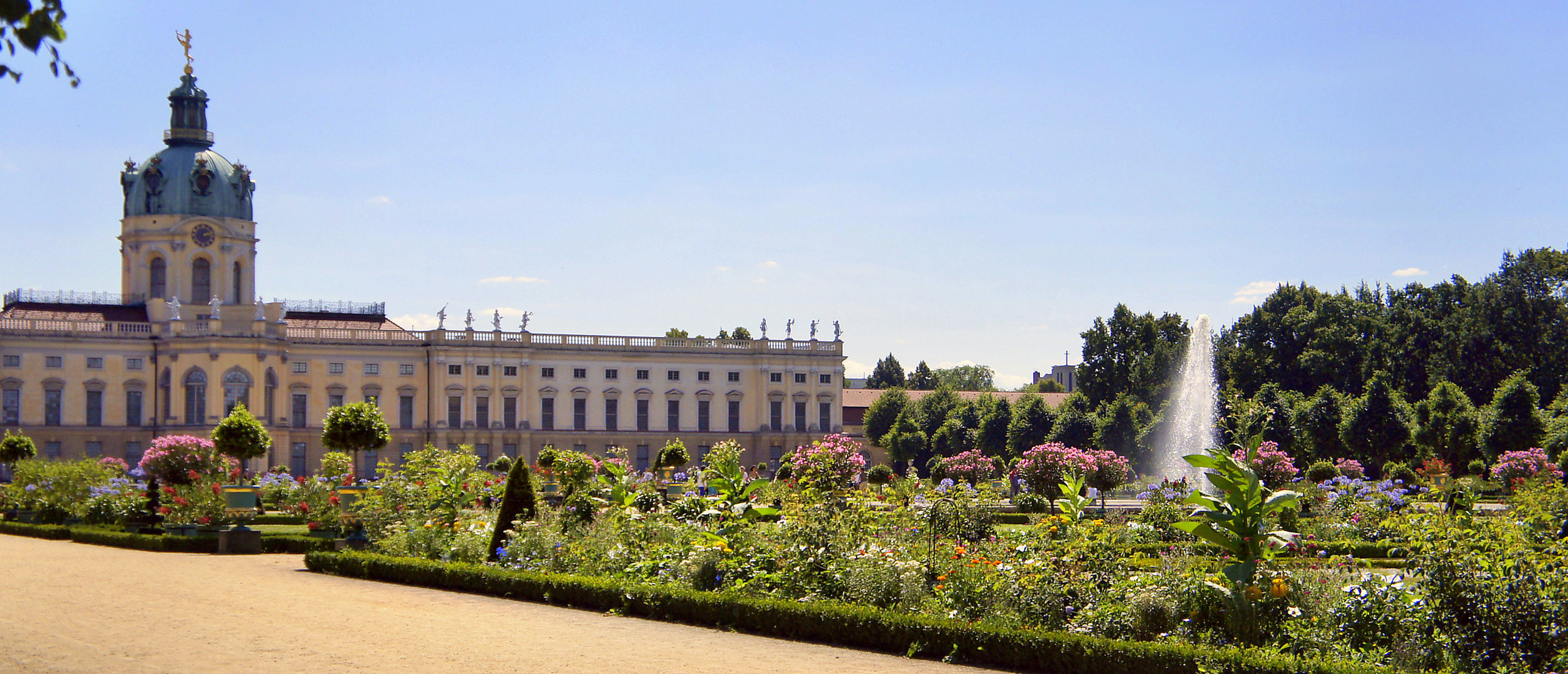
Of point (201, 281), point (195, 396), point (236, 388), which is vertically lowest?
point (195, 396)

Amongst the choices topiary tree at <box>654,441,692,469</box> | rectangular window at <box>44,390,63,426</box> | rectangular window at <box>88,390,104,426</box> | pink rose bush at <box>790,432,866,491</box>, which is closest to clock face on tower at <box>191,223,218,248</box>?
rectangular window at <box>88,390,104,426</box>

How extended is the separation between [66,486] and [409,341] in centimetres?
3663

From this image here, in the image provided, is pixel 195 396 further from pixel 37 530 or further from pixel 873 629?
pixel 873 629

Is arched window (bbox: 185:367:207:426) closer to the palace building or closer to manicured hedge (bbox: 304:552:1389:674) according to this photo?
the palace building

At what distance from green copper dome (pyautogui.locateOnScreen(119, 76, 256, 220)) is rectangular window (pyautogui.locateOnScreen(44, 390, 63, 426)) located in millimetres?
9418

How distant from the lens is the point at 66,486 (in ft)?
90.8

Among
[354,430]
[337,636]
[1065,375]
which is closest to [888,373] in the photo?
[1065,375]

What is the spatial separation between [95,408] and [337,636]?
53.4m

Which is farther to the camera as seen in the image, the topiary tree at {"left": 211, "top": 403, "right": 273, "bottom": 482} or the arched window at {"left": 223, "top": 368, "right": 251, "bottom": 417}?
the arched window at {"left": 223, "top": 368, "right": 251, "bottom": 417}

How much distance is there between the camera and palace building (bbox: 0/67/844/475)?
5862cm

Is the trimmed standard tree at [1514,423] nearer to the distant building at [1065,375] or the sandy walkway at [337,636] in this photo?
the sandy walkway at [337,636]

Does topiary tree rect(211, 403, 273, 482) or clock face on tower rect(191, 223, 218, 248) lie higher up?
clock face on tower rect(191, 223, 218, 248)

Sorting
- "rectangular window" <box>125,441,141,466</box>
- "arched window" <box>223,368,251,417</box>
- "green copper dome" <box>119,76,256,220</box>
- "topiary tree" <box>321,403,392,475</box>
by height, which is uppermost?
"green copper dome" <box>119,76,256,220</box>

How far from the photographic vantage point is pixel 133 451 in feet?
196
